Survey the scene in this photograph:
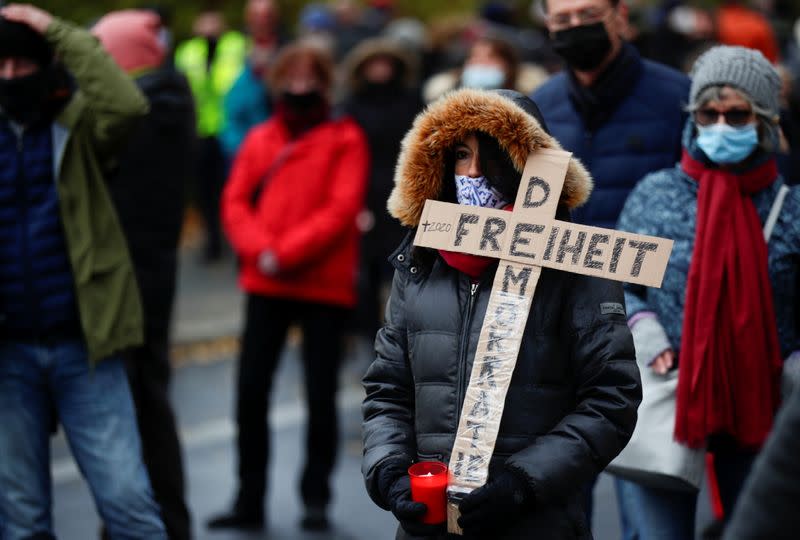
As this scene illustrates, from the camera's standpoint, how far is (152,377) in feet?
18.8

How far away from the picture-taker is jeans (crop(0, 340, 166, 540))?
4.48 meters

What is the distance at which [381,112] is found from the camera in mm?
8758

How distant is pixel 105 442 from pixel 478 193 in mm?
1811

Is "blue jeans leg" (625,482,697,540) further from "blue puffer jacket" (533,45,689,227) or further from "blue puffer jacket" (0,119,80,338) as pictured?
"blue puffer jacket" (0,119,80,338)

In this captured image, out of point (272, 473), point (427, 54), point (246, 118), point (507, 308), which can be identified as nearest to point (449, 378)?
point (507, 308)

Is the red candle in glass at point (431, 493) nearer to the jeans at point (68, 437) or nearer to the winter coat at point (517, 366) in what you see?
the winter coat at point (517, 366)

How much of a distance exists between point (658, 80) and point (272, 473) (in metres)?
3.42

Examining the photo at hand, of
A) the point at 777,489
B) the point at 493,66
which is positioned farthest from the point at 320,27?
the point at 777,489

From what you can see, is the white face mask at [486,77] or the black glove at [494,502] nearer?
the black glove at [494,502]

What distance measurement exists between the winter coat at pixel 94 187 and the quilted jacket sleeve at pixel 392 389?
55.1 inches

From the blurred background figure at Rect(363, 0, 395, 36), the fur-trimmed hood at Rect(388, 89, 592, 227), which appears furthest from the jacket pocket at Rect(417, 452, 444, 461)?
the blurred background figure at Rect(363, 0, 395, 36)

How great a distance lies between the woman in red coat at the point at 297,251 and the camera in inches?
251

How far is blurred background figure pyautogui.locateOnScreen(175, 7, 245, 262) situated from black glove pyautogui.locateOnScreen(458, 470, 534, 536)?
9.50 metres

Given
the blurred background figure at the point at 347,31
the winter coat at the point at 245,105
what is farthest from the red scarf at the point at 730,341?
the blurred background figure at the point at 347,31
